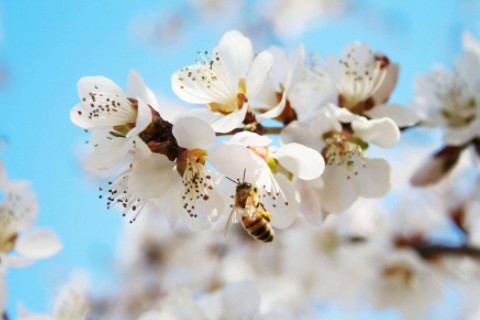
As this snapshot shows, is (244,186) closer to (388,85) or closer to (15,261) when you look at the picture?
(388,85)

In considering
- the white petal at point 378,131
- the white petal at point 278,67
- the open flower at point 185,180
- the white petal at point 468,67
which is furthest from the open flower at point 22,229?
the white petal at point 468,67

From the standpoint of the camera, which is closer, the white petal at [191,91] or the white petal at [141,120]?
the white petal at [141,120]

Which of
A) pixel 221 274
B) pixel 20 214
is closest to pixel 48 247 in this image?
pixel 20 214

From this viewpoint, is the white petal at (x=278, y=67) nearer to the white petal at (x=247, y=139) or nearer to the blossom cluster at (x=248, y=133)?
the blossom cluster at (x=248, y=133)

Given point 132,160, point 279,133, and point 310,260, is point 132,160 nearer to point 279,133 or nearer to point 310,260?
point 279,133

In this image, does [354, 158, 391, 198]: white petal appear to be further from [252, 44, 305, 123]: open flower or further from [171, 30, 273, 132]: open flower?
[171, 30, 273, 132]: open flower

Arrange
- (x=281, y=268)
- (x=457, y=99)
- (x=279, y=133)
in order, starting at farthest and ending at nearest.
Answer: (x=281, y=268)
(x=457, y=99)
(x=279, y=133)
